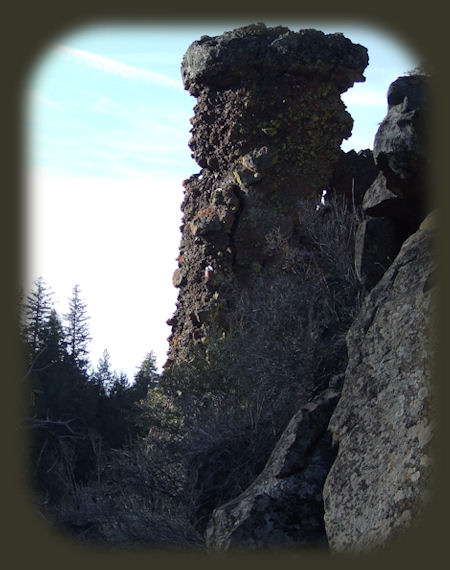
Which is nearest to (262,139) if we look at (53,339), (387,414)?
(387,414)

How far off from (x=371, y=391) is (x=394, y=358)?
0.96 feet

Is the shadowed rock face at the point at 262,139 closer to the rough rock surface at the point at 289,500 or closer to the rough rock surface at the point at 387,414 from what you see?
the rough rock surface at the point at 289,500

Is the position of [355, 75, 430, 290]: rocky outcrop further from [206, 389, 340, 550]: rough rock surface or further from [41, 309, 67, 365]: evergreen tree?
[41, 309, 67, 365]: evergreen tree

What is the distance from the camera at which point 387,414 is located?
6059 millimetres

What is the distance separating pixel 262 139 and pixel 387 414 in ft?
23.5

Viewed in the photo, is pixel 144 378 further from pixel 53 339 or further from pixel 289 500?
pixel 289 500

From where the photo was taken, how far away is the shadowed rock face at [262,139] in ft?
40.6

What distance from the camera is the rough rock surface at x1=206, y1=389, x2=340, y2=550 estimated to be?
6.45 m

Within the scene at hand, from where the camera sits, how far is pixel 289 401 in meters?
8.73

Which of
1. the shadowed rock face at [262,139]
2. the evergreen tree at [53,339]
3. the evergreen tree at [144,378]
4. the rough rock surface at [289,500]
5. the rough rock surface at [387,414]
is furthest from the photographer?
the evergreen tree at [144,378]

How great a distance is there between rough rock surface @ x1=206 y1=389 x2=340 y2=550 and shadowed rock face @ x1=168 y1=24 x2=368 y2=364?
5.34 meters

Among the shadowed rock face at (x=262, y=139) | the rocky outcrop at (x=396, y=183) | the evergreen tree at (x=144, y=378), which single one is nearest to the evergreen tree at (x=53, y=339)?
the evergreen tree at (x=144, y=378)

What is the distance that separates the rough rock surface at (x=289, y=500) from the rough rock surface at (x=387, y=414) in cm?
31

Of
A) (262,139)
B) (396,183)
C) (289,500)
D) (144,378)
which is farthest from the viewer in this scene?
(144,378)
